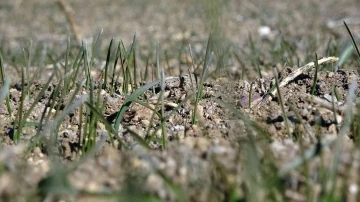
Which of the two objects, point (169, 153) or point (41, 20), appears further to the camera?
point (41, 20)

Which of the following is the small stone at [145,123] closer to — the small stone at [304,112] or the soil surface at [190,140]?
the soil surface at [190,140]

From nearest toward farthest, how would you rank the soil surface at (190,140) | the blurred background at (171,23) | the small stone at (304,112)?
the soil surface at (190,140)
the small stone at (304,112)
the blurred background at (171,23)

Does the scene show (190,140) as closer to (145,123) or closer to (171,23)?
(145,123)

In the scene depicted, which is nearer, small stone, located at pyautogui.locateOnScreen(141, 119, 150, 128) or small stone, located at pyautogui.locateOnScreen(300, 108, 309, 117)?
small stone, located at pyautogui.locateOnScreen(300, 108, 309, 117)

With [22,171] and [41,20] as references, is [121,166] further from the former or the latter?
A: [41,20]

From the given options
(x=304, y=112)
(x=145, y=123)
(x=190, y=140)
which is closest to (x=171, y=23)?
(x=145, y=123)

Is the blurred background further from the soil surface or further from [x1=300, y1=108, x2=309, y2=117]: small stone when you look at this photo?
[x1=300, y1=108, x2=309, y2=117]: small stone

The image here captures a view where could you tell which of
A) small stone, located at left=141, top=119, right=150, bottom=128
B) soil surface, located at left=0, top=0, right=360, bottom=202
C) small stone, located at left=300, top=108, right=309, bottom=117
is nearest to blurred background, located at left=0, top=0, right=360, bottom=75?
soil surface, located at left=0, top=0, right=360, bottom=202

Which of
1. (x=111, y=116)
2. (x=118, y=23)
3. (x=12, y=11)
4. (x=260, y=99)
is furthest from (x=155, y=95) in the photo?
(x=12, y=11)

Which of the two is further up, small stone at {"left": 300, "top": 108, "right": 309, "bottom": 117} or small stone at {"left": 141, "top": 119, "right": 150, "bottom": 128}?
small stone at {"left": 141, "top": 119, "right": 150, "bottom": 128}

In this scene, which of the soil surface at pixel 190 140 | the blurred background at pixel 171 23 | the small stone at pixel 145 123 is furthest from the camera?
the blurred background at pixel 171 23

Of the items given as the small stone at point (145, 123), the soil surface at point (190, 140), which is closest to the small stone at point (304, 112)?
the soil surface at point (190, 140)
